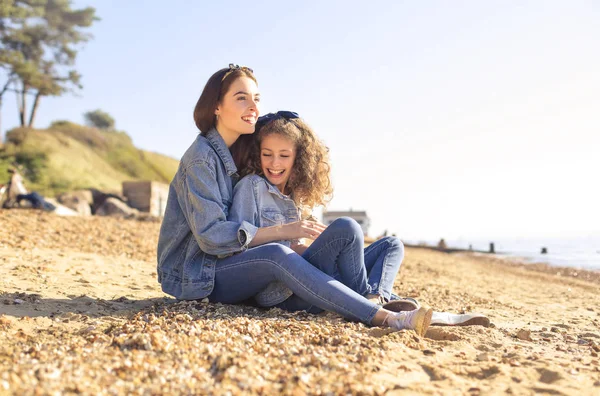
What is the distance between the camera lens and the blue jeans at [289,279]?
138 inches

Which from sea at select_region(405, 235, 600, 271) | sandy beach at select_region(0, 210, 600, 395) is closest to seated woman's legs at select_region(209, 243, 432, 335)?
sandy beach at select_region(0, 210, 600, 395)

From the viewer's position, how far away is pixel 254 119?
4.12 meters

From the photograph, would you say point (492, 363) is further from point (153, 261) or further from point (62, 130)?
point (62, 130)

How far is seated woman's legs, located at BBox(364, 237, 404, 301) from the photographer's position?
4.07 metres

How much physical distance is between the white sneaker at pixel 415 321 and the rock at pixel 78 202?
51.3 ft

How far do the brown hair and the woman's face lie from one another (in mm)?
40

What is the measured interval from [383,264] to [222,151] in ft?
5.23

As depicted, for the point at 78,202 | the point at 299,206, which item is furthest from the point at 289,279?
the point at 78,202

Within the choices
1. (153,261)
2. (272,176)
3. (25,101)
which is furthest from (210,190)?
(25,101)

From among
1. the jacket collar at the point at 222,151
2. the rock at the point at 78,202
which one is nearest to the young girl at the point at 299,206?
the jacket collar at the point at 222,151

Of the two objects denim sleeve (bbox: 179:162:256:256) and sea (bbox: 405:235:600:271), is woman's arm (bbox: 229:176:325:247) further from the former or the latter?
sea (bbox: 405:235:600:271)

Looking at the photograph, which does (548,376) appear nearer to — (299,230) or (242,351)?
(242,351)

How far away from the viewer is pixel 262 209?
13.1ft

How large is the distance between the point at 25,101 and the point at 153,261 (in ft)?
77.0
